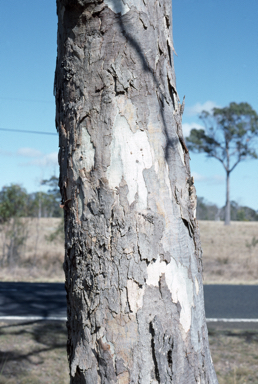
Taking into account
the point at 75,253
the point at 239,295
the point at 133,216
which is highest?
the point at 133,216

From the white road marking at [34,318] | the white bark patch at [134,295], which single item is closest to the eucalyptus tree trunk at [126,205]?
the white bark patch at [134,295]

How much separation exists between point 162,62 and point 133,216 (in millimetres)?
569

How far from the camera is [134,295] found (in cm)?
109

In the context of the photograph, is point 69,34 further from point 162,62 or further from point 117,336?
point 117,336

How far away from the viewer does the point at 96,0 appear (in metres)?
1.20

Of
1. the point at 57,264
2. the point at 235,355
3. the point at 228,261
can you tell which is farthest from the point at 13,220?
the point at 235,355

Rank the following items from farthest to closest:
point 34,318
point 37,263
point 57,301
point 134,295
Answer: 1. point 37,263
2. point 57,301
3. point 34,318
4. point 134,295

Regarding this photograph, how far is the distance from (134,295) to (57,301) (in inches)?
244

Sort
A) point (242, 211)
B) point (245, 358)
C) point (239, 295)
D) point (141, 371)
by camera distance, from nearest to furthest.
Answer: point (141, 371) → point (245, 358) → point (239, 295) → point (242, 211)

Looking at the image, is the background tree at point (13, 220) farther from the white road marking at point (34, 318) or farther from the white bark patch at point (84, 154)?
the white bark patch at point (84, 154)

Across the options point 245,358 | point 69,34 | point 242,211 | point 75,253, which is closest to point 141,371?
point 75,253

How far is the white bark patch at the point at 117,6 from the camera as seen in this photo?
1213 millimetres

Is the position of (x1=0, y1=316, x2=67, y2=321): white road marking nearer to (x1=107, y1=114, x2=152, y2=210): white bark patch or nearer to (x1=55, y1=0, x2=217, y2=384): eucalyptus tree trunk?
(x1=55, y1=0, x2=217, y2=384): eucalyptus tree trunk

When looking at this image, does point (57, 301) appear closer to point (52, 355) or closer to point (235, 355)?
point (52, 355)
